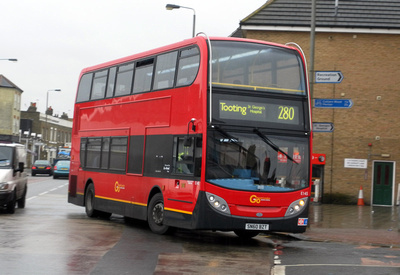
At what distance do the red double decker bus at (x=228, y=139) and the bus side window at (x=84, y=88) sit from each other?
4.93 meters

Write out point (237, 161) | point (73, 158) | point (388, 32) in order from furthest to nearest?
1. point (388, 32)
2. point (73, 158)
3. point (237, 161)

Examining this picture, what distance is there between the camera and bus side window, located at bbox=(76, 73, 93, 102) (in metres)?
21.0

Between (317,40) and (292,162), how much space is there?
20.0 metres

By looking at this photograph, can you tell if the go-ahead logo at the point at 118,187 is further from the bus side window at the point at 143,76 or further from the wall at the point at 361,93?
the wall at the point at 361,93

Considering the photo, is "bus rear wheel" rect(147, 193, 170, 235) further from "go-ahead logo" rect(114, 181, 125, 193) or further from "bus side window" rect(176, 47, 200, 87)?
"bus side window" rect(176, 47, 200, 87)

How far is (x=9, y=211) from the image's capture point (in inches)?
802

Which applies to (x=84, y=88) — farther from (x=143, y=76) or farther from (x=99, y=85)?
(x=143, y=76)

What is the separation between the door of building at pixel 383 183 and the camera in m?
33.4

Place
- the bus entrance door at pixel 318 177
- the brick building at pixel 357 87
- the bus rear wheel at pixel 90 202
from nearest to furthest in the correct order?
the bus rear wheel at pixel 90 202
the bus entrance door at pixel 318 177
the brick building at pixel 357 87

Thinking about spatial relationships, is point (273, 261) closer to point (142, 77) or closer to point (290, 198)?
point (290, 198)

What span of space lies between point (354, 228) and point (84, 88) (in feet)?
28.7

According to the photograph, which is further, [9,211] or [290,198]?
[9,211]

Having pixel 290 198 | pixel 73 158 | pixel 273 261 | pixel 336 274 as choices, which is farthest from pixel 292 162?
pixel 73 158

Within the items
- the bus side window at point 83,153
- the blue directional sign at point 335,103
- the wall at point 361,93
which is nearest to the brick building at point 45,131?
the wall at point 361,93
